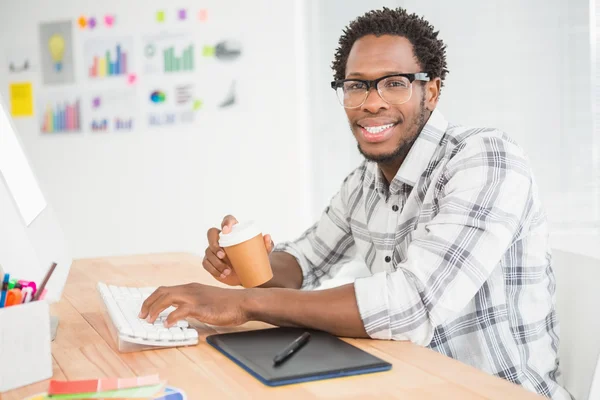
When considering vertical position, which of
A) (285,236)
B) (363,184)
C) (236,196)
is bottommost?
(285,236)

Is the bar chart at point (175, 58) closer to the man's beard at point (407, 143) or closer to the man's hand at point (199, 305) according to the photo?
the man's beard at point (407, 143)

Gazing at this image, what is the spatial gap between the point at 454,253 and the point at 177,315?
1.55ft

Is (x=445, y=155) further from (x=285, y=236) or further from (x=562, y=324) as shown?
(x=285, y=236)

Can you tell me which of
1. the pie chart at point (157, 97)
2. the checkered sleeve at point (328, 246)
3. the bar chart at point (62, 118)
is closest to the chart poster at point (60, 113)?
the bar chart at point (62, 118)

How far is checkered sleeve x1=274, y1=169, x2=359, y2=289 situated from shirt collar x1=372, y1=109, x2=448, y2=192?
284 mm

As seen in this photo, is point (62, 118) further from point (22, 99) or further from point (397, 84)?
point (397, 84)

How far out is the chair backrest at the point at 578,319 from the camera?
Answer: 1235 millimetres

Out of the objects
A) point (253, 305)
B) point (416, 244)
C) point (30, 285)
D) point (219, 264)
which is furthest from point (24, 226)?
point (416, 244)

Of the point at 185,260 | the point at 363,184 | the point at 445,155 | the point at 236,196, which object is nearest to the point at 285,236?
the point at 236,196

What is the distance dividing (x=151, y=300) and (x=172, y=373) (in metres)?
0.22

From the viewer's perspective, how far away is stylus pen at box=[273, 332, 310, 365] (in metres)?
0.97

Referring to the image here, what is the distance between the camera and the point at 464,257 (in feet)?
3.84

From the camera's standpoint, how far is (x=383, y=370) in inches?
37.7

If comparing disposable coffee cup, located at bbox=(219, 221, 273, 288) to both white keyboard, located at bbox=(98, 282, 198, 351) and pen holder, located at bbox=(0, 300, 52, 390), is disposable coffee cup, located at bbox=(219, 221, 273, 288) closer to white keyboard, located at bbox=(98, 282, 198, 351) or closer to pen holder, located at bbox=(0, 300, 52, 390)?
white keyboard, located at bbox=(98, 282, 198, 351)
